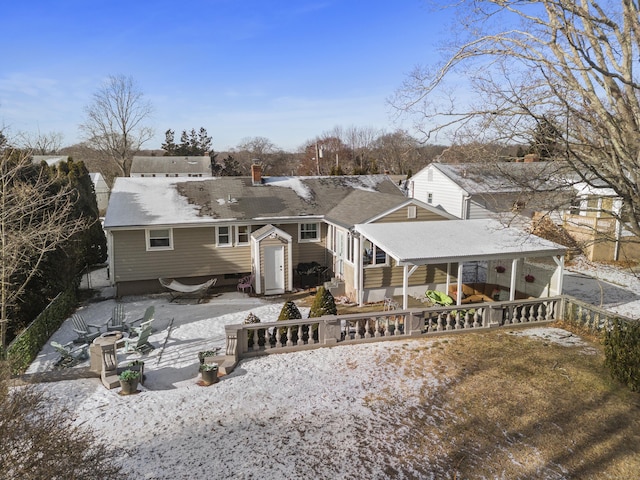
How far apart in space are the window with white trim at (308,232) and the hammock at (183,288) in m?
4.73

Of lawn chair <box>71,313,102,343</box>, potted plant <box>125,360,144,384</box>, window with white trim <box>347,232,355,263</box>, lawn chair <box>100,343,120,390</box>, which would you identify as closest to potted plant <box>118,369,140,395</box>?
lawn chair <box>100,343,120,390</box>

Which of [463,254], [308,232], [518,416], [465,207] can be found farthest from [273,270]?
[465,207]

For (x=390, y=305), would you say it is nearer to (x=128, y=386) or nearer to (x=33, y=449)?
(x=128, y=386)

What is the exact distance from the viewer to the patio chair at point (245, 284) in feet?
60.7

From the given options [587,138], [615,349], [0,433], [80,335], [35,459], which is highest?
[587,138]

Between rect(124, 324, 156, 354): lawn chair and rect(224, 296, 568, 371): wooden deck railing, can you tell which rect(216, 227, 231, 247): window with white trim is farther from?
rect(224, 296, 568, 371): wooden deck railing

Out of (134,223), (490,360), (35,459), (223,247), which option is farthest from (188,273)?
(35,459)

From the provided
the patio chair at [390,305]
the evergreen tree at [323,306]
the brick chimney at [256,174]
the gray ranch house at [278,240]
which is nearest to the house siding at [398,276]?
the gray ranch house at [278,240]

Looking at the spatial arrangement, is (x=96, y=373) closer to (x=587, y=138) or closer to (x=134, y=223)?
(x=134, y=223)

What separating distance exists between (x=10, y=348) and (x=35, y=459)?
27.4ft

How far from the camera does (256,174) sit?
22.5 m

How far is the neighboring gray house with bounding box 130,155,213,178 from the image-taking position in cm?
5757

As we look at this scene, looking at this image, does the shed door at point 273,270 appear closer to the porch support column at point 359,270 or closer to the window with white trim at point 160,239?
the porch support column at point 359,270

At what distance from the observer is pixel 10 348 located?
35.6ft
